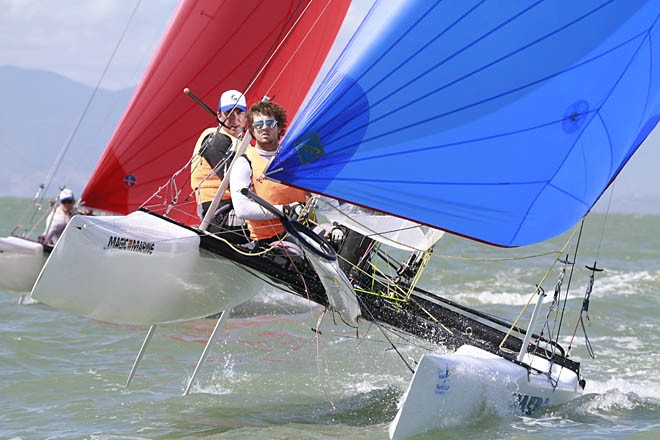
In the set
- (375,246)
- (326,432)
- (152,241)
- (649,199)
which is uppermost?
(649,199)

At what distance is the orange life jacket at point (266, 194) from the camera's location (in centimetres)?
479

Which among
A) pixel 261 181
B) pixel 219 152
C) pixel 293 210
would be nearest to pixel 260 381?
pixel 219 152

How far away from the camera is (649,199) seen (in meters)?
190

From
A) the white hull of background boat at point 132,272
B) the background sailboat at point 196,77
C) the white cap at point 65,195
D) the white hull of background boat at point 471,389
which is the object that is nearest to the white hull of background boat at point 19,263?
the background sailboat at point 196,77

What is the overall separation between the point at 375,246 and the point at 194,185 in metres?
1.01

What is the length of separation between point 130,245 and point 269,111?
886 mm

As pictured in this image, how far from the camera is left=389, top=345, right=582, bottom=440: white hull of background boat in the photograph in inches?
167

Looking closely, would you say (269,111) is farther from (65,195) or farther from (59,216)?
(65,195)

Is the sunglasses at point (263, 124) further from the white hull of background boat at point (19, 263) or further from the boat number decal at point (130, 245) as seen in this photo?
the white hull of background boat at point (19, 263)

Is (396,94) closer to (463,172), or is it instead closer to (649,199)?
(463,172)

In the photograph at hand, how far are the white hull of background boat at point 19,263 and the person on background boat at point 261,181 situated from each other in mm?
2867

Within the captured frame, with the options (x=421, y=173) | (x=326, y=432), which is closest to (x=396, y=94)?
(x=421, y=173)

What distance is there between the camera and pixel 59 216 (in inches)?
374

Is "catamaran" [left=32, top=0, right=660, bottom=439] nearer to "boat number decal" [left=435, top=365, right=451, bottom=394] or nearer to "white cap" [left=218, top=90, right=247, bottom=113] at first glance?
"boat number decal" [left=435, top=365, right=451, bottom=394]
